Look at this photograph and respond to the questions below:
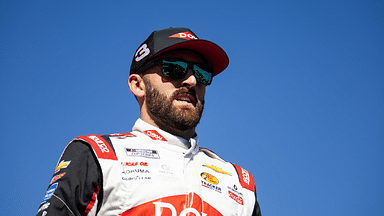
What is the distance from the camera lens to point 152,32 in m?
4.43

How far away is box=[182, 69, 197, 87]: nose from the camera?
4.09 meters

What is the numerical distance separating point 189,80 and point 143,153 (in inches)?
42.3

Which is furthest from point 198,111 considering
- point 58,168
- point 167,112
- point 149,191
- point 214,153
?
point 58,168

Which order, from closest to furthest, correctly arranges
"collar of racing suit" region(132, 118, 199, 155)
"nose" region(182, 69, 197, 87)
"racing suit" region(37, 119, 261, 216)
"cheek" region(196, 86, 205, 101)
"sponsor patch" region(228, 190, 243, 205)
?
"racing suit" region(37, 119, 261, 216) → "sponsor patch" region(228, 190, 243, 205) → "collar of racing suit" region(132, 118, 199, 155) → "nose" region(182, 69, 197, 87) → "cheek" region(196, 86, 205, 101)

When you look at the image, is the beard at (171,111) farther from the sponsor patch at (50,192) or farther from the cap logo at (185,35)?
the sponsor patch at (50,192)

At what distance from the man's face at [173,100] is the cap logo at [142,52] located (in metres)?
0.22

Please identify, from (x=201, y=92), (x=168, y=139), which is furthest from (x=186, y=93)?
(x=168, y=139)

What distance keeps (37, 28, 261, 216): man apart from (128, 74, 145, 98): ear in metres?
0.01

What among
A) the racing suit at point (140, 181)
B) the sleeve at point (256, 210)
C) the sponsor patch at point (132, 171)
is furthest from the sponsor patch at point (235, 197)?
the sponsor patch at point (132, 171)

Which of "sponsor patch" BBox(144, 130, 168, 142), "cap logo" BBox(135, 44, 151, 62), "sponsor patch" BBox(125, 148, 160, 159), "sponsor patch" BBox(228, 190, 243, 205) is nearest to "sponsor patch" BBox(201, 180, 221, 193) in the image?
"sponsor patch" BBox(228, 190, 243, 205)

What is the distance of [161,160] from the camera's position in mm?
3545

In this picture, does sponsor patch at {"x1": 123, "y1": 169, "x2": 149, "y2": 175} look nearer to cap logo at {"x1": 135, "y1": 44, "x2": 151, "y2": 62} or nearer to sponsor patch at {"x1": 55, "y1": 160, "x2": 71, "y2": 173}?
sponsor patch at {"x1": 55, "y1": 160, "x2": 71, "y2": 173}

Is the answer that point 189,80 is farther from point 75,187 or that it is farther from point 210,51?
point 75,187

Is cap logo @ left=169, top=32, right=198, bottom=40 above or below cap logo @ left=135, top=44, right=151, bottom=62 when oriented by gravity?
above
